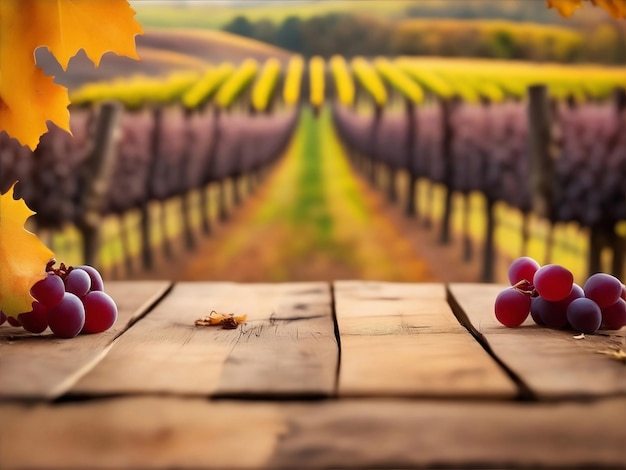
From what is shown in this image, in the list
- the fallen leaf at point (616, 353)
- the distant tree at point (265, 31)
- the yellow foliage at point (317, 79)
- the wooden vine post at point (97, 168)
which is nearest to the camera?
the fallen leaf at point (616, 353)

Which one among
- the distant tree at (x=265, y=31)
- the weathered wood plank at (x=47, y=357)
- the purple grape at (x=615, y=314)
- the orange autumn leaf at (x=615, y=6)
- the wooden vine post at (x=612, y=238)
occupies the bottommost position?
the wooden vine post at (x=612, y=238)

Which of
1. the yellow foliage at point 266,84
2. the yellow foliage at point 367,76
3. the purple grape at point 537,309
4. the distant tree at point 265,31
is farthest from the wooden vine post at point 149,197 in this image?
the purple grape at point 537,309

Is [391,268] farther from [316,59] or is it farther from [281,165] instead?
[281,165]

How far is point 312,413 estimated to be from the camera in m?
0.64

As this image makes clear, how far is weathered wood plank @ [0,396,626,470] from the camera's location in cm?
55

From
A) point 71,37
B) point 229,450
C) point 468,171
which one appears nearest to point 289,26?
point 468,171

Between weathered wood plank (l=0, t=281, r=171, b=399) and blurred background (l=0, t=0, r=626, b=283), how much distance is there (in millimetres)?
3909

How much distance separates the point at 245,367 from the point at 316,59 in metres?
6.07

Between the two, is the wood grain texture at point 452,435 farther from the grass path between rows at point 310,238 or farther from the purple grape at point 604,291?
the grass path between rows at point 310,238

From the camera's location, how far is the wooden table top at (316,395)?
1.86ft

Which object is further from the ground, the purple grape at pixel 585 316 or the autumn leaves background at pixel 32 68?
the autumn leaves background at pixel 32 68

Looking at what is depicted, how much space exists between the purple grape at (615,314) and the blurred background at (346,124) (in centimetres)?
364

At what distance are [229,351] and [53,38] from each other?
42 centimetres

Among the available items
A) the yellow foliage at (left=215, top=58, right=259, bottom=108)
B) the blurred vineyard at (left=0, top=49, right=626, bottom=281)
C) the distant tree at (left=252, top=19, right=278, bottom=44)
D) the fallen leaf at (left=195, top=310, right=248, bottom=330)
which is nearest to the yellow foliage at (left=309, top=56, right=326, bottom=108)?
the blurred vineyard at (left=0, top=49, right=626, bottom=281)
